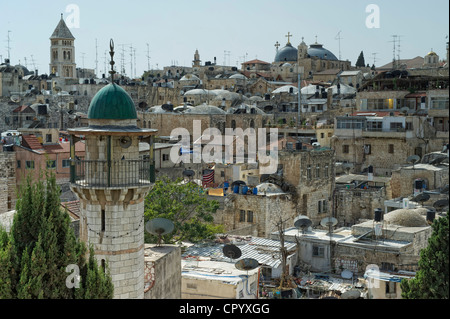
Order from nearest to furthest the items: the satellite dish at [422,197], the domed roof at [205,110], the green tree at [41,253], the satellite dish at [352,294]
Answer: the green tree at [41,253] < the satellite dish at [352,294] < the satellite dish at [422,197] < the domed roof at [205,110]

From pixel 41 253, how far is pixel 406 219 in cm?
1679

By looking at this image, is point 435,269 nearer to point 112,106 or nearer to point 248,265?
point 112,106

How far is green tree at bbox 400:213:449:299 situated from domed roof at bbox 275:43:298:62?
7714 cm

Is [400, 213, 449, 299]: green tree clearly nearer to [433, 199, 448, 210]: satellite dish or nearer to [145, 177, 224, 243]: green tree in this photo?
[145, 177, 224, 243]: green tree

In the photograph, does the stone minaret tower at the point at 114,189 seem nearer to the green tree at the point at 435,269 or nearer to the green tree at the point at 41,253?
the green tree at the point at 41,253

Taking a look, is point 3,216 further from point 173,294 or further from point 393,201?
point 393,201

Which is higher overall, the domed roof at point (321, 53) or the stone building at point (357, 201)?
the domed roof at point (321, 53)

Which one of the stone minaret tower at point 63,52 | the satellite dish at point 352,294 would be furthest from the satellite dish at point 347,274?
the stone minaret tower at point 63,52

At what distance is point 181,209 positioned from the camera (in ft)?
78.7

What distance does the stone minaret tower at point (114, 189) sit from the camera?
11625mm

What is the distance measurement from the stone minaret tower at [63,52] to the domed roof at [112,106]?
66.5 metres

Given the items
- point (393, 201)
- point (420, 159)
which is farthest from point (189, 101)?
point (393, 201)

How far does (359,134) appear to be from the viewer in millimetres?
38188
